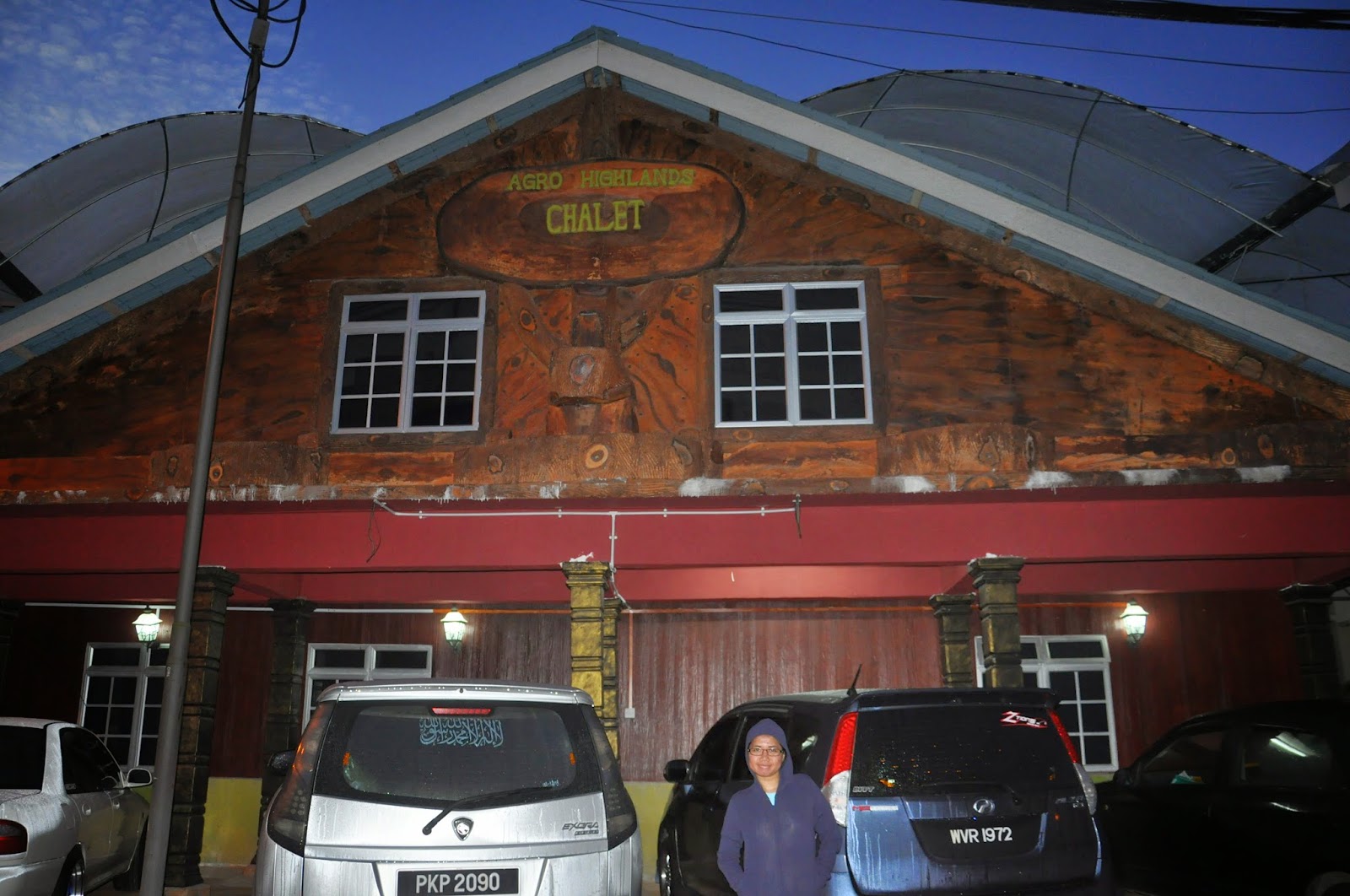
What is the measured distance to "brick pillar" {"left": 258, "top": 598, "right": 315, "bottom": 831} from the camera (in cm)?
1449

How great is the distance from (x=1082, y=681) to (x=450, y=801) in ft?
40.0

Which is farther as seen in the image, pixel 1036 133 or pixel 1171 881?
pixel 1036 133

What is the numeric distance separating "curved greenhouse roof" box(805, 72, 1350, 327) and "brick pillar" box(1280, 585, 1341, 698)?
6970mm

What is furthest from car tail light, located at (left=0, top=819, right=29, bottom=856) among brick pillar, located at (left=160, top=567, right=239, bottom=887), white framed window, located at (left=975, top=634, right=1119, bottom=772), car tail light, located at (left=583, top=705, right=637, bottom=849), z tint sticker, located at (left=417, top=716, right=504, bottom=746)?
white framed window, located at (left=975, top=634, right=1119, bottom=772)

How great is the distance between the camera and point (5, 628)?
45.6ft

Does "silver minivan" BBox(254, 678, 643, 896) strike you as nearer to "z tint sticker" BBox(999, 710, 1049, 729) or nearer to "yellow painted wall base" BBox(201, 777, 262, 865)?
"z tint sticker" BBox(999, 710, 1049, 729)

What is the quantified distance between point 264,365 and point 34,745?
450 centimetres

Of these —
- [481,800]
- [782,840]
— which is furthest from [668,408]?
[782,840]

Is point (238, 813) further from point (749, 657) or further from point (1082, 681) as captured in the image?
point (1082, 681)

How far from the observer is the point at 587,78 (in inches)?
468

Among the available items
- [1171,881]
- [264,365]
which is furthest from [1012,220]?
[264,365]

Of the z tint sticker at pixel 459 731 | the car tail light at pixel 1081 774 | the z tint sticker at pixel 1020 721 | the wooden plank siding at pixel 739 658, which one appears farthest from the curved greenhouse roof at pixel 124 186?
the car tail light at pixel 1081 774

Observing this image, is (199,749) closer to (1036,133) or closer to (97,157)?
(97,157)

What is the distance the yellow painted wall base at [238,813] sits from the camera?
1452 cm
